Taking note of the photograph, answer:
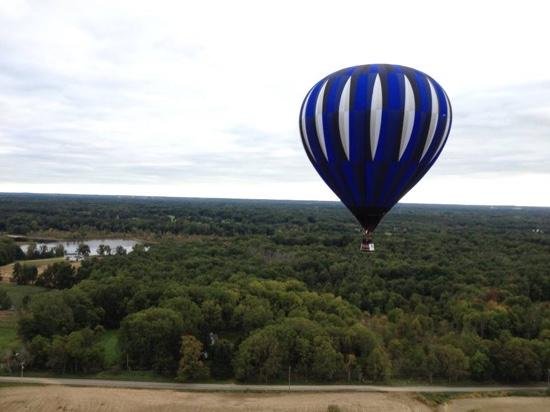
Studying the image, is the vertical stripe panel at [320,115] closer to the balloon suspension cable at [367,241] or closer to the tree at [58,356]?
the balloon suspension cable at [367,241]

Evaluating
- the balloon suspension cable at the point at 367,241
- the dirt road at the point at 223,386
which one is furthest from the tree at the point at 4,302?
the balloon suspension cable at the point at 367,241

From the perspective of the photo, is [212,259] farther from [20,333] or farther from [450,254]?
[450,254]

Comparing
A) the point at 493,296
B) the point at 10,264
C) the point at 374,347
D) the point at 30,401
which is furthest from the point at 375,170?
the point at 10,264

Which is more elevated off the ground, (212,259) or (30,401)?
(212,259)

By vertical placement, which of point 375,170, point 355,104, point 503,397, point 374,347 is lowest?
point 503,397

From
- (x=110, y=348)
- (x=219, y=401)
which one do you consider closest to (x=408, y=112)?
(x=219, y=401)

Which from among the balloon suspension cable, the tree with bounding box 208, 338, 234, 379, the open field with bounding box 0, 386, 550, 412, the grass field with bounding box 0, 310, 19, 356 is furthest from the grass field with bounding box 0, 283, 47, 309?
the balloon suspension cable

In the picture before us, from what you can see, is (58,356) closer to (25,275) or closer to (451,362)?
(451,362)

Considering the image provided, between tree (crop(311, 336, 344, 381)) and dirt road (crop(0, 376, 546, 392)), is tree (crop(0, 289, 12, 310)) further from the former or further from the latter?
tree (crop(311, 336, 344, 381))
